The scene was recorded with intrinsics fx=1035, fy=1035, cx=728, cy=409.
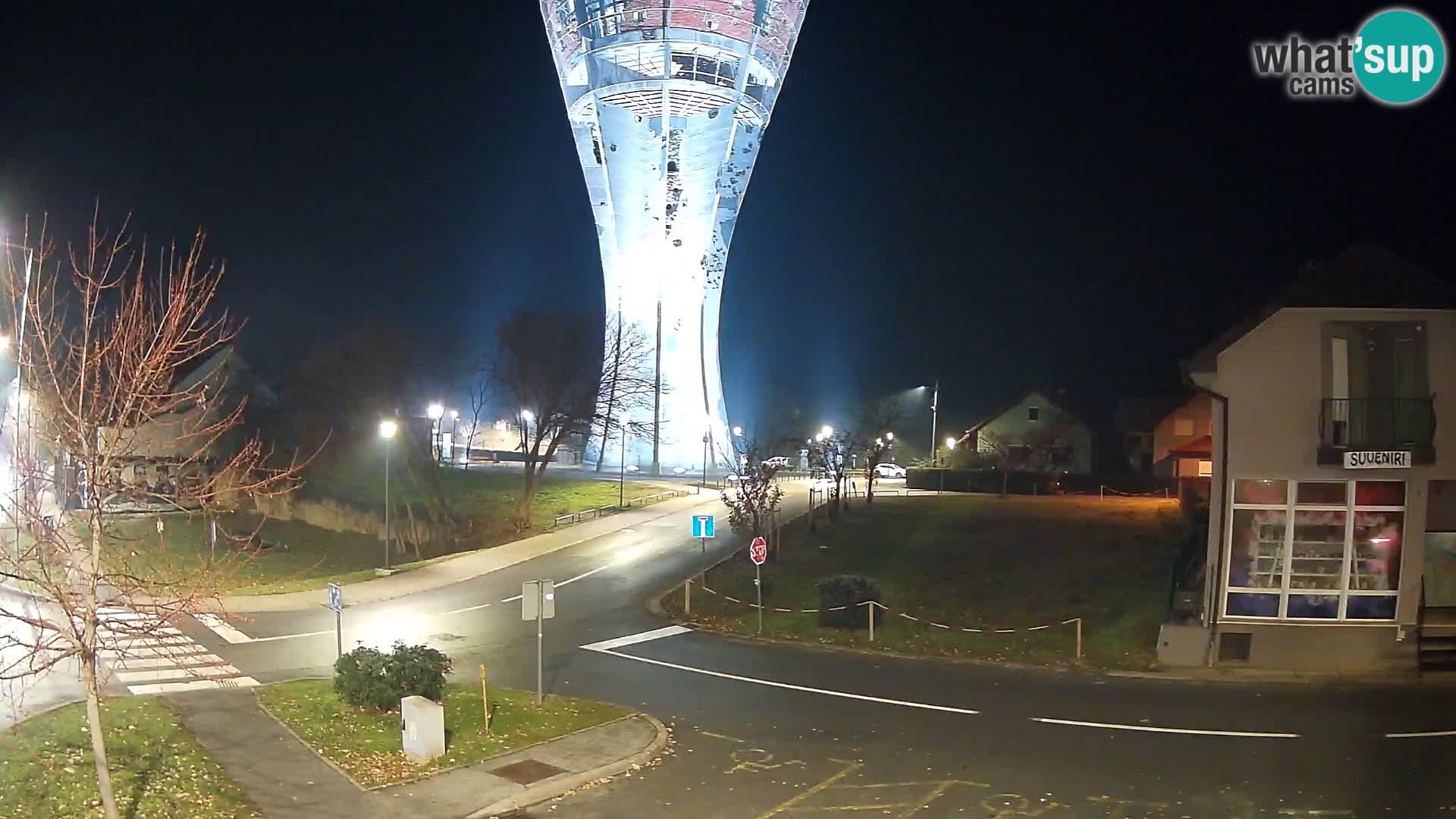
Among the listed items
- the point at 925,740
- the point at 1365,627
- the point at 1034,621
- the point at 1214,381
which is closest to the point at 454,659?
the point at 925,740

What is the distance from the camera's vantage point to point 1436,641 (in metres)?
19.9

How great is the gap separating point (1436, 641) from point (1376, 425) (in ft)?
14.3

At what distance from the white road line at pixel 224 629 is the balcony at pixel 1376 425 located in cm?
2188

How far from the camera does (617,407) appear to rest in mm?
60250

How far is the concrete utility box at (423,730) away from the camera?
13.1 m

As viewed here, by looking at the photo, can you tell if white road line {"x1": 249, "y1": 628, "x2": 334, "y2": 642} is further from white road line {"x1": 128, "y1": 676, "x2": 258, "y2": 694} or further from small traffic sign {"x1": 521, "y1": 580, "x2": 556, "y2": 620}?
small traffic sign {"x1": 521, "y1": 580, "x2": 556, "y2": 620}

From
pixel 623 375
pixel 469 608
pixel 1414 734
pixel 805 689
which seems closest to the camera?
pixel 1414 734

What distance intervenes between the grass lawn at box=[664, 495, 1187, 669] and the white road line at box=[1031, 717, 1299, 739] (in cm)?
460

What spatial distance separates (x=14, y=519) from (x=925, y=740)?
11.4 m

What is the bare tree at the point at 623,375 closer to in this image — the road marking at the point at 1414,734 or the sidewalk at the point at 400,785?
the sidewalk at the point at 400,785

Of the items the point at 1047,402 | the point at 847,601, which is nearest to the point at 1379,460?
the point at 847,601

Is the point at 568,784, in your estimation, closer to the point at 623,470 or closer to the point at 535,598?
the point at 535,598

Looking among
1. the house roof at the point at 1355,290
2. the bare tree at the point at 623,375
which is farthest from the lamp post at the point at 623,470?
the house roof at the point at 1355,290

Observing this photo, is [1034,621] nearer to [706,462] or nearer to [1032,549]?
[1032,549]
